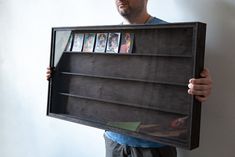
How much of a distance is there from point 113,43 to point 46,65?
0.73 meters

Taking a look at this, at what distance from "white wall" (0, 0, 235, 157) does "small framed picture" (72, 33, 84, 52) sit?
0.25 m

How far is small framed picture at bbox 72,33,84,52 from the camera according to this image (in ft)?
3.84

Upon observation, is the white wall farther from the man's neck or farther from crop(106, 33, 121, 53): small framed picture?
crop(106, 33, 121, 53): small framed picture

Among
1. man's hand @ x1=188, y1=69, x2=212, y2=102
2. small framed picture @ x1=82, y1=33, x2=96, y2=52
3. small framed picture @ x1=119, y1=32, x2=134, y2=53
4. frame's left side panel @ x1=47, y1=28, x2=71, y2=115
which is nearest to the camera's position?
man's hand @ x1=188, y1=69, x2=212, y2=102

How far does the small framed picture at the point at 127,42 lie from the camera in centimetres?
102

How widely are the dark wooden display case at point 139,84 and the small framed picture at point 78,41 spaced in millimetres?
16

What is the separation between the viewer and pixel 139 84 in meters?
1.00

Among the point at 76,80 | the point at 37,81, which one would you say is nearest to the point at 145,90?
the point at 76,80

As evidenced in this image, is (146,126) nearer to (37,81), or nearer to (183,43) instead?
Result: (183,43)

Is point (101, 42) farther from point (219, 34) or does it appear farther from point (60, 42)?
point (219, 34)

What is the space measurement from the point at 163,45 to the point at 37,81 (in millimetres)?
1017

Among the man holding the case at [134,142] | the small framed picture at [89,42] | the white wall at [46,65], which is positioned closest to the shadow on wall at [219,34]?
the white wall at [46,65]

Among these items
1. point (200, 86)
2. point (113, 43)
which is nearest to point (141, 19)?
point (113, 43)

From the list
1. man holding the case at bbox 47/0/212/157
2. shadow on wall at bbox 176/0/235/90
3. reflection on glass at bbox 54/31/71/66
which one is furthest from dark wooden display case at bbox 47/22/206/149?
shadow on wall at bbox 176/0/235/90
